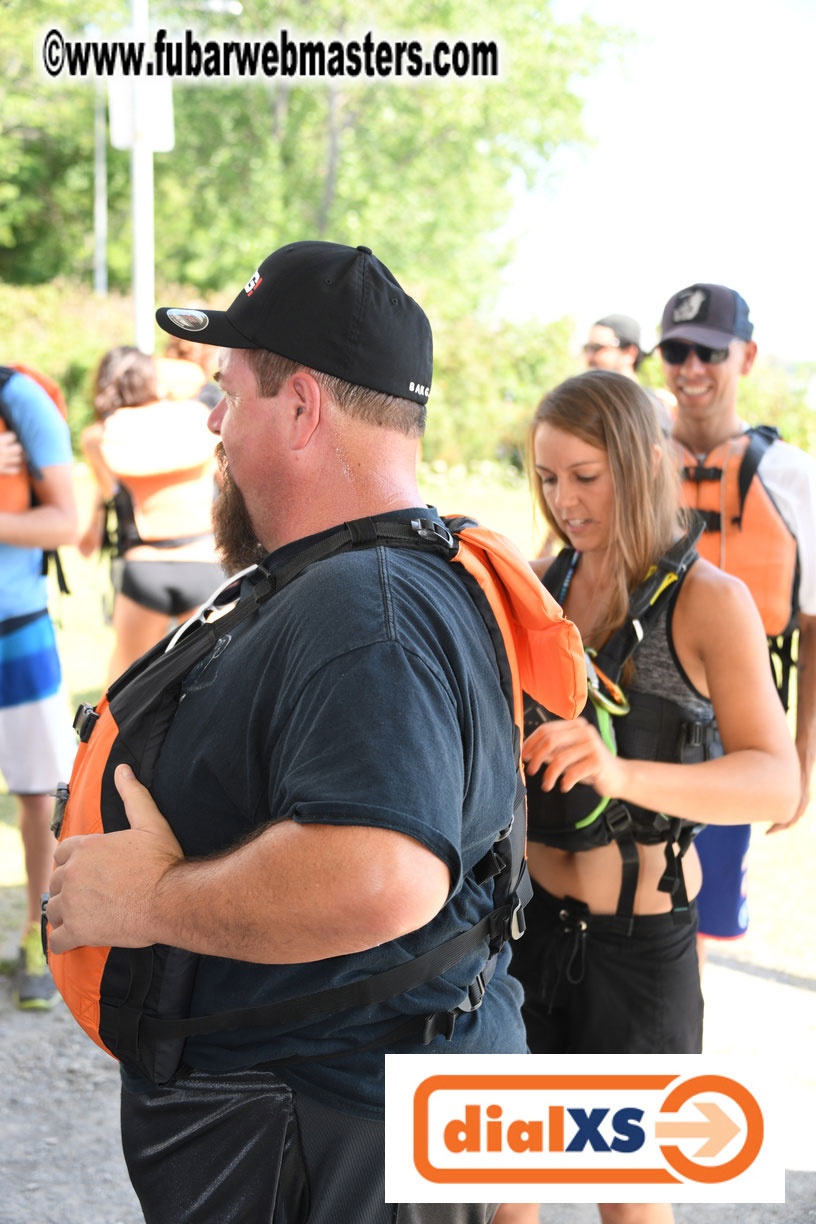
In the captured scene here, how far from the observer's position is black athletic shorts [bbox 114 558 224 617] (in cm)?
559

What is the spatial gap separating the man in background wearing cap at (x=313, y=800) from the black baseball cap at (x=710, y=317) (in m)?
2.51

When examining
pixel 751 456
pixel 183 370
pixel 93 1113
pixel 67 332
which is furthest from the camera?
pixel 67 332

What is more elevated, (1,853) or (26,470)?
(26,470)

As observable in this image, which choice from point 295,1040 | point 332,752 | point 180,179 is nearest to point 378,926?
point 332,752

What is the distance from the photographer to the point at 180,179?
2934cm

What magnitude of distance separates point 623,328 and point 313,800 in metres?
4.72

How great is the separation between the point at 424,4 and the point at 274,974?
90.4ft

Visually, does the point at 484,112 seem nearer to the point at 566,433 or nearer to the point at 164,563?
Answer: the point at 164,563

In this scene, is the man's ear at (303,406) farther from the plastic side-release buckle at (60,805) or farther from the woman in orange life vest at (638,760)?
the woman in orange life vest at (638,760)

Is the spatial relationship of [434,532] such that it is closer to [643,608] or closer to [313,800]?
[313,800]

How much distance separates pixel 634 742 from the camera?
2.40m

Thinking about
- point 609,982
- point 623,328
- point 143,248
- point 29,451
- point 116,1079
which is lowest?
point 116,1079

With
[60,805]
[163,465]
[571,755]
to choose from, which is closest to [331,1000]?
[60,805]

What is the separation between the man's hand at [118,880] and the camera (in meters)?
1.46
